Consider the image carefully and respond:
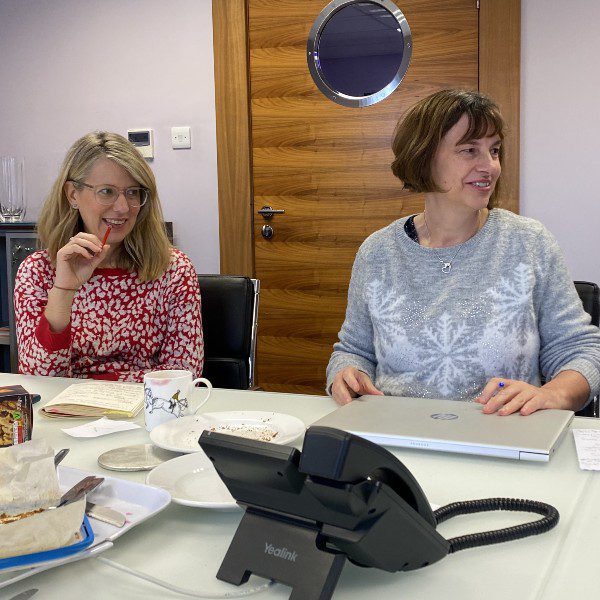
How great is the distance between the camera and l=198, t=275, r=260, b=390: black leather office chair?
186 cm

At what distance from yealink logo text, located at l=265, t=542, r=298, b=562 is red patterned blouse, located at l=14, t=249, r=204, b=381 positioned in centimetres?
109

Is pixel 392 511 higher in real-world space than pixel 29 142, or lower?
lower

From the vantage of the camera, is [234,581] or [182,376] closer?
[234,581]

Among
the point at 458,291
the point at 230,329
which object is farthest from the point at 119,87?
the point at 458,291

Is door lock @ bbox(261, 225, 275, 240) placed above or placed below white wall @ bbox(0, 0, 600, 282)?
below

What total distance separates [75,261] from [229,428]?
744mm

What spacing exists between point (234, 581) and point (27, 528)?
0.20 metres

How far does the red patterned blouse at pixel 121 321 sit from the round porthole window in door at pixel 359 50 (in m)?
1.76

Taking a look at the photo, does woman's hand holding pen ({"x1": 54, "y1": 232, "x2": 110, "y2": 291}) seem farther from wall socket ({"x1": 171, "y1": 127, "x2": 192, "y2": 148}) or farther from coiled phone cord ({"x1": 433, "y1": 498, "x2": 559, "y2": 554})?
wall socket ({"x1": 171, "y1": 127, "x2": 192, "y2": 148})

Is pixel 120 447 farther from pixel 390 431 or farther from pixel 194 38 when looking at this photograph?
pixel 194 38

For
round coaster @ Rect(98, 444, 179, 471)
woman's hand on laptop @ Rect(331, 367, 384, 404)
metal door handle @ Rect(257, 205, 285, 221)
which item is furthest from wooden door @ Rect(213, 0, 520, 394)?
round coaster @ Rect(98, 444, 179, 471)

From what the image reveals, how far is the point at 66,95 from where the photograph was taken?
151 inches

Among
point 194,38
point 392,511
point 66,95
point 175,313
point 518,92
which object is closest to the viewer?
point 392,511

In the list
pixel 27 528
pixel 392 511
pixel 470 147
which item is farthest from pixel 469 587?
pixel 470 147
